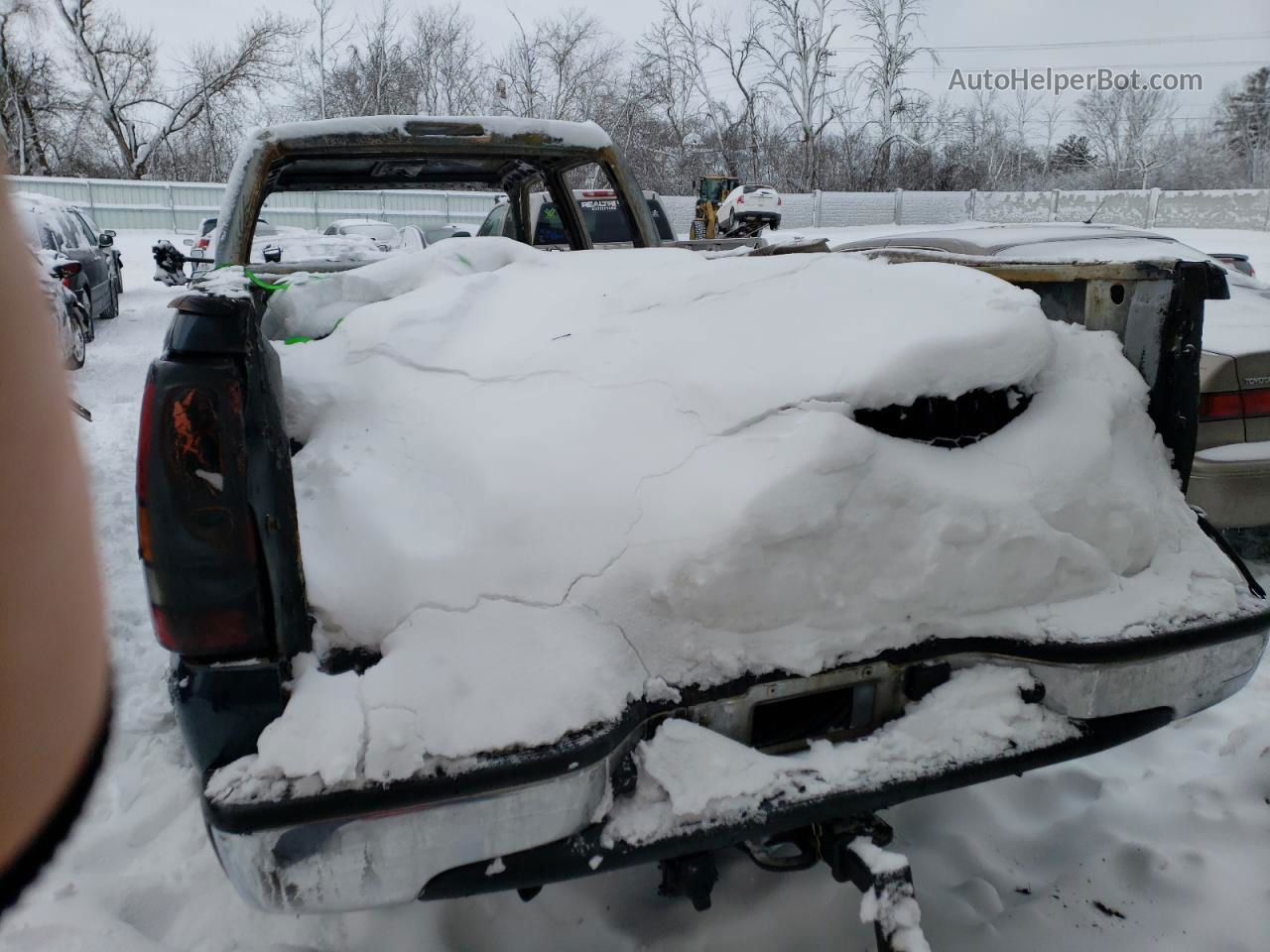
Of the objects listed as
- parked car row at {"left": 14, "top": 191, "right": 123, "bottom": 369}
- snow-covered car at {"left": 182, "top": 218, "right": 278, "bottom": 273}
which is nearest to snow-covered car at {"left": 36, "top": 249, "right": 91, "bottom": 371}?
parked car row at {"left": 14, "top": 191, "right": 123, "bottom": 369}

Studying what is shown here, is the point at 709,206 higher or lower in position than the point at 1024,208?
lower

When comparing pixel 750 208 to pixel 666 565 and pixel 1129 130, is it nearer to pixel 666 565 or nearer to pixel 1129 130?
pixel 666 565

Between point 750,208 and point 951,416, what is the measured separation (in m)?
16.3

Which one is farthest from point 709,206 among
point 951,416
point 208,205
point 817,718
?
point 817,718

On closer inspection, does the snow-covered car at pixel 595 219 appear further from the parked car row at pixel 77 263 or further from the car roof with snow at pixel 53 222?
the car roof with snow at pixel 53 222

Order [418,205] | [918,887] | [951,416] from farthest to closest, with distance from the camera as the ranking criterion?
1. [418,205]
2. [918,887]
3. [951,416]

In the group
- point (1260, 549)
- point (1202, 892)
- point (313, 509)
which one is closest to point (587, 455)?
point (313, 509)

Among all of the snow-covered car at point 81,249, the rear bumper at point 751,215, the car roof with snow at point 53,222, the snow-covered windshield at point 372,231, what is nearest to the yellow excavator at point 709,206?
the rear bumper at point 751,215

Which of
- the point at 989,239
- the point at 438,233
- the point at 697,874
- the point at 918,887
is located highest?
the point at 438,233

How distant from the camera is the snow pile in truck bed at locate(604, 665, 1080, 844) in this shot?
1.49 m

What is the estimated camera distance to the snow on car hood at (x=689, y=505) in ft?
4.95

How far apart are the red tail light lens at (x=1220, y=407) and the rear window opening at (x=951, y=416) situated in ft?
7.42

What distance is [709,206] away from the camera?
64.4ft

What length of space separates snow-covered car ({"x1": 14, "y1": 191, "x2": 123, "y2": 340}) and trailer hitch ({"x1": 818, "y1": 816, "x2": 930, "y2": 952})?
33.8 ft
